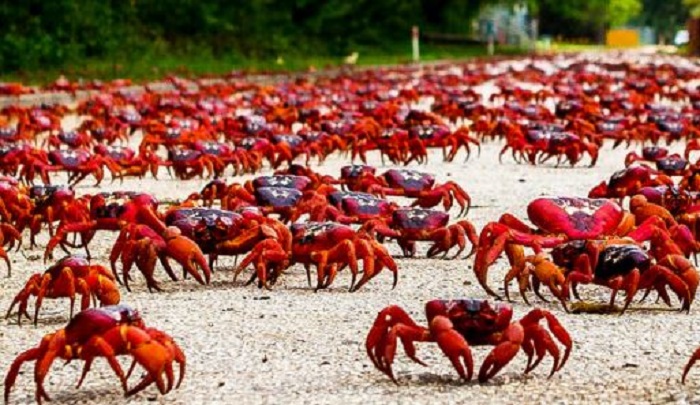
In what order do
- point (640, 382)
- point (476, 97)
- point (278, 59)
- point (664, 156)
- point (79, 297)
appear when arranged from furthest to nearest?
point (278, 59) < point (476, 97) < point (664, 156) < point (79, 297) < point (640, 382)

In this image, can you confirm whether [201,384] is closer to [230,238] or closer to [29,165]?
[230,238]

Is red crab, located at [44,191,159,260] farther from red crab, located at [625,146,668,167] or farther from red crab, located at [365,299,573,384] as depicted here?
red crab, located at [625,146,668,167]

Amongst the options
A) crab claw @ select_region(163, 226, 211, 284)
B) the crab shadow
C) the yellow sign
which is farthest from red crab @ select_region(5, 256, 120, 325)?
the yellow sign

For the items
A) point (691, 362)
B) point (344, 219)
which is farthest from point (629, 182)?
point (691, 362)

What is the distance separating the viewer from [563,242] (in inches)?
317

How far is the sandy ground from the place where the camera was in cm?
585

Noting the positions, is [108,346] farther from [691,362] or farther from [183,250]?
[183,250]

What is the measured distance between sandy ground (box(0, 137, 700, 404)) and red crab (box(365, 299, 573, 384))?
0.12 m

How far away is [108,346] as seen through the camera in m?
5.50

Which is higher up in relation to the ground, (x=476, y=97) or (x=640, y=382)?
(x=640, y=382)

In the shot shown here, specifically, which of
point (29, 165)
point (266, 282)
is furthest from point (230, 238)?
point (29, 165)

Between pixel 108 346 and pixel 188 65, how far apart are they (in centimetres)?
3536

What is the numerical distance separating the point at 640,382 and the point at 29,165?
8.20 m

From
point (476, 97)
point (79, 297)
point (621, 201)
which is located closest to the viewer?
point (79, 297)
